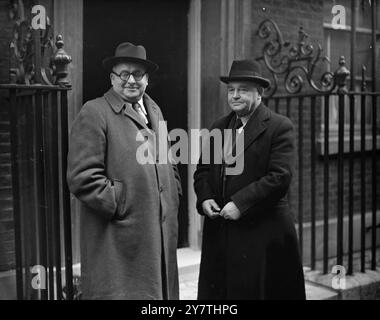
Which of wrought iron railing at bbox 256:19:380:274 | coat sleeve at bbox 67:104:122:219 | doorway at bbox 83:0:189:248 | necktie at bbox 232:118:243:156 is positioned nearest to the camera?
coat sleeve at bbox 67:104:122:219

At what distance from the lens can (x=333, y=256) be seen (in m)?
5.86

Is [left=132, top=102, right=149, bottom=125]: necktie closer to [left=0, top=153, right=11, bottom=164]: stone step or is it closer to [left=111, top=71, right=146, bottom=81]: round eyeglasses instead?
[left=111, top=71, right=146, bottom=81]: round eyeglasses

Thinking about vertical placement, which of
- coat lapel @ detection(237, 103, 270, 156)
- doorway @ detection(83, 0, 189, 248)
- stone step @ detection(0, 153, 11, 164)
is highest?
doorway @ detection(83, 0, 189, 248)

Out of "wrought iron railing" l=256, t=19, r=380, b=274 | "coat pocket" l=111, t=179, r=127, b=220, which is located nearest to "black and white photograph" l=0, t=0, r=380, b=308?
"coat pocket" l=111, t=179, r=127, b=220

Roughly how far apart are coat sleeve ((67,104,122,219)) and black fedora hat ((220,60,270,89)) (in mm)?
890

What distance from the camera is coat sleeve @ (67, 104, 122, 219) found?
2721 millimetres

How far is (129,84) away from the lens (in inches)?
115

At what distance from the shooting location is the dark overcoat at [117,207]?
2.77 meters

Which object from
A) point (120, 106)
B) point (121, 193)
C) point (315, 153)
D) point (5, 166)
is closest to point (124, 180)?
point (121, 193)

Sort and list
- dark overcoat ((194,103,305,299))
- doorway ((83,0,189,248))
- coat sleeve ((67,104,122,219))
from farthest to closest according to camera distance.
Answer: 1. doorway ((83,0,189,248))
2. dark overcoat ((194,103,305,299))
3. coat sleeve ((67,104,122,219))

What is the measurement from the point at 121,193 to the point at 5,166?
4.50 feet

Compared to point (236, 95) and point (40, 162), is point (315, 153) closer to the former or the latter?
point (236, 95)

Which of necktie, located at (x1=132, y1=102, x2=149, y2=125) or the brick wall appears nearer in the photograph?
necktie, located at (x1=132, y1=102, x2=149, y2=125)

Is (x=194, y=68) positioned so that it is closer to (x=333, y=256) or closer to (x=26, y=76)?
(x=26, y=76)
